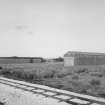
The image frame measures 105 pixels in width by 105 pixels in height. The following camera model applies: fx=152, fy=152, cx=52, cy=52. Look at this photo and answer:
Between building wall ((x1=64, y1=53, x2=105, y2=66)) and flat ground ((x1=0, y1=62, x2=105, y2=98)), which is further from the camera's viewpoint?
building wall ((x1=64, y1=53, x2=105, y2=66))

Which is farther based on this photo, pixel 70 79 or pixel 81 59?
pixel 81 59

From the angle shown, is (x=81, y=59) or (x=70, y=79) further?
(x=81, y=59)

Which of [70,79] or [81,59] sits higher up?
[81,59]

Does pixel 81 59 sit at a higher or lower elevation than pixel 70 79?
higher

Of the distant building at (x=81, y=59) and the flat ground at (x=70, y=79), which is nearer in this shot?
the flat ground at (x=70, y=79)

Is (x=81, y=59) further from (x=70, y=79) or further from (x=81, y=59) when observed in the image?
(x=70, y=79)

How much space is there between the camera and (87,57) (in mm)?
32938

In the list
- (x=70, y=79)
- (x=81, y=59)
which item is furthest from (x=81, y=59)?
(x=70, y=79)

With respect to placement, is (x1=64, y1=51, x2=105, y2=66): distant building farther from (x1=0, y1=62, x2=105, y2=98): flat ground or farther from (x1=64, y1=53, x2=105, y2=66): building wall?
(x1=0, y1=62, x2=105, y2=98): flat ground

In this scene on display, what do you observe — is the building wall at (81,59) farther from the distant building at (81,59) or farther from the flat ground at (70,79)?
the flat ground at (70,79)

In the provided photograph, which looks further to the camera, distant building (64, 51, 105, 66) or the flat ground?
distant building (64, 51, 105, 66)

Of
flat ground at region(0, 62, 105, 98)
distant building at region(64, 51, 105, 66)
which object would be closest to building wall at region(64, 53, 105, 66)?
distant building at region(64, 51, 105, 66)

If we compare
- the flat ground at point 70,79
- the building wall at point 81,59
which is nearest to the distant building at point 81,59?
the building wall at point 81,59

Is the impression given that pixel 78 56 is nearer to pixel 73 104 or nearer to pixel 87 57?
pixel 87 57
